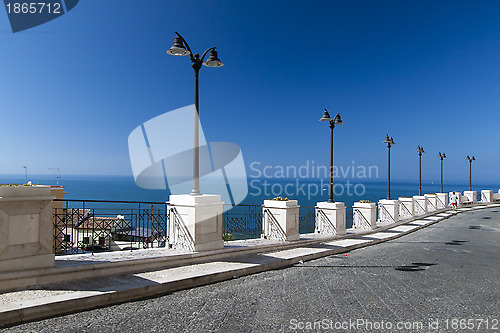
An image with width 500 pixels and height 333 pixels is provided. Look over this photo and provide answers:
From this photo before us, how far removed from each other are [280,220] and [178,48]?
638 cm

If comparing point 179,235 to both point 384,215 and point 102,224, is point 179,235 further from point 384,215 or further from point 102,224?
point 384,215

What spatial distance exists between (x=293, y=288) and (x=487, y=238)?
43.4ft

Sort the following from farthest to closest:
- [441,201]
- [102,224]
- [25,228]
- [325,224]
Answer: [441,201], [325,224], [102,224], [25,228]

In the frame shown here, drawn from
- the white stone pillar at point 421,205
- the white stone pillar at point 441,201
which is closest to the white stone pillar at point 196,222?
the white stone pillar at point 421,205

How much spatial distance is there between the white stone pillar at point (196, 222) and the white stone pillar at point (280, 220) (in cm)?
307

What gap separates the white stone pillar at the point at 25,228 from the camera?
5.56 meters

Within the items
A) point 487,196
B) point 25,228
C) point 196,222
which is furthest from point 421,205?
point 25,228

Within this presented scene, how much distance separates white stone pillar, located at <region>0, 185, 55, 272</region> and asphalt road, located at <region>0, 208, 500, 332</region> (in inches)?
58.0

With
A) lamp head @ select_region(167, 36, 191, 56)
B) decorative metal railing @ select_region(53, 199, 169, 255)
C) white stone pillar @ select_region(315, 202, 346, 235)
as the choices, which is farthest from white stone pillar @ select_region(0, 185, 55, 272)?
white stone pillar @ select_region(315, 202, 346, 235)

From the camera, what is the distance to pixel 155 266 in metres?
7.41

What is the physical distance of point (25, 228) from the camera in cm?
581

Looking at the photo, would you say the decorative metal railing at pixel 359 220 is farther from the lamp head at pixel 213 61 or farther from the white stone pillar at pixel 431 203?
the white stone pillar at pixel 431 203

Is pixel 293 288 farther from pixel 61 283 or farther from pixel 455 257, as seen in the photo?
pixel 455 257

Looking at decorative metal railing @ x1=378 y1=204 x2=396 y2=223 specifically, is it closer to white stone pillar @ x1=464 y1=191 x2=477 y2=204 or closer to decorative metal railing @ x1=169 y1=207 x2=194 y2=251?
decorative metal railing @ x1=169 y1=207 x2=194 y2=251
